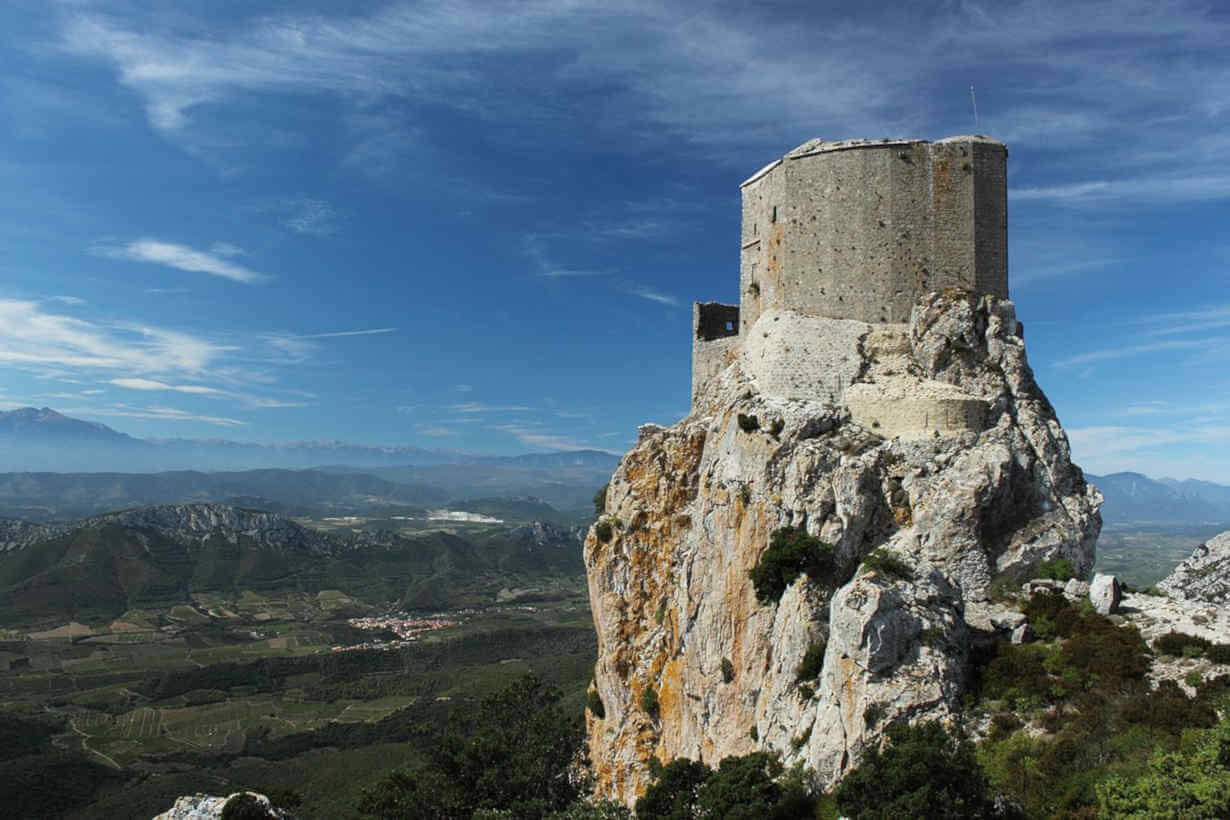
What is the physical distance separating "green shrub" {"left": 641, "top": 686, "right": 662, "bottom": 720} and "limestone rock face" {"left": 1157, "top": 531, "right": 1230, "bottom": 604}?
81.5 ft

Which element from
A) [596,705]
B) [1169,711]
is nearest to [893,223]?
[1169,711]

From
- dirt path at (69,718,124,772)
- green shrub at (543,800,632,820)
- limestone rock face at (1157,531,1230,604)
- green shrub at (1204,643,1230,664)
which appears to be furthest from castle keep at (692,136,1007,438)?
dirt path at (69,718,124,772)

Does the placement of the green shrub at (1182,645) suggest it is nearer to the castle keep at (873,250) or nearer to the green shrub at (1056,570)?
the green shrub at (1056,570)

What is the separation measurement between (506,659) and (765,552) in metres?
136

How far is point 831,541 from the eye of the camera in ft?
95.0

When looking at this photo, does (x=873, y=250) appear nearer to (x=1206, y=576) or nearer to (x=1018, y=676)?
(x=1018, y=676)

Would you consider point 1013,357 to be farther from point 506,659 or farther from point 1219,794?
point 506,659

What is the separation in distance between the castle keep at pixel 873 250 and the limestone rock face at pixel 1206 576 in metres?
19.1

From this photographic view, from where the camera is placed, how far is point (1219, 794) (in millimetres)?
14695

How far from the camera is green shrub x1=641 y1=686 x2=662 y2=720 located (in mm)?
36969

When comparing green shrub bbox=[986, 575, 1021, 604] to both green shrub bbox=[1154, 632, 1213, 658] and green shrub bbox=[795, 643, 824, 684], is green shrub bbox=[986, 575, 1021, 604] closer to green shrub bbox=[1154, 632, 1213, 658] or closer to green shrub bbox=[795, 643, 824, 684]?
green shrub bbox=[1154, 632, 1213, 658]

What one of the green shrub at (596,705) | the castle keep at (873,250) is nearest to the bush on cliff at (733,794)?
the castle keep at (873,250)

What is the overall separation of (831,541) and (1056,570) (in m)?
7.68

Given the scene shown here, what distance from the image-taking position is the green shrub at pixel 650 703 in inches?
1455
